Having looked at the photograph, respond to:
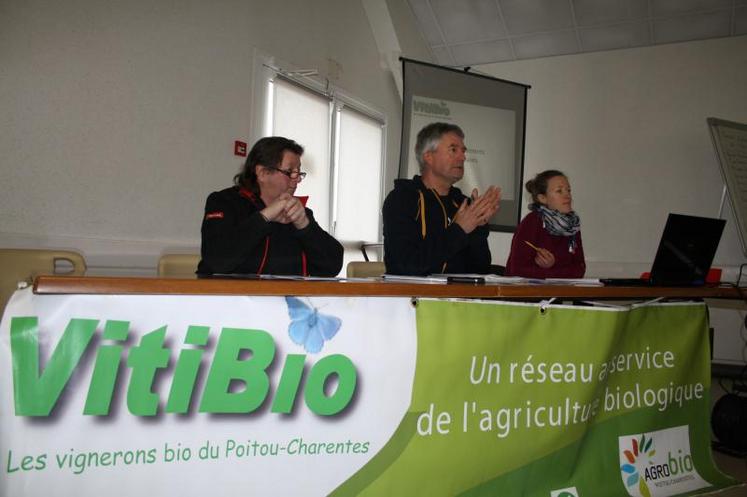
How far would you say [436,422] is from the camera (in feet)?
4.67

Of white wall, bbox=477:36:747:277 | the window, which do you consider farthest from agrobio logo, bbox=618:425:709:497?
white wall, bbox=477:36:747:277

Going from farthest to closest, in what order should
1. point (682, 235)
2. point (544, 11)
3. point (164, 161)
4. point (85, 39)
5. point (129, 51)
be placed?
point (544, 11), point (164, 161), point (129, 51), point (85, 39), point (682, 235)

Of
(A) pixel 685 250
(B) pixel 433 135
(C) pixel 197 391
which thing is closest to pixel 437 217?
(B) pixel 433 135

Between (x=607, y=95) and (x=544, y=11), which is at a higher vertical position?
(x=544, y=11)

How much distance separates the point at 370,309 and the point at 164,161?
2298 mm

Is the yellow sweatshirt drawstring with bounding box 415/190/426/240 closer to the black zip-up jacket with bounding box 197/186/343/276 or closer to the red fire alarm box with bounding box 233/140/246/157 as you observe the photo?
the black zip-up jacket with bounding box 197/186/343/276

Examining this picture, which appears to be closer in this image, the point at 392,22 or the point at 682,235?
the point at 682,235

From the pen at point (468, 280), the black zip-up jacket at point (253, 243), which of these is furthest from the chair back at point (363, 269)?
the pen at point (468, 280)

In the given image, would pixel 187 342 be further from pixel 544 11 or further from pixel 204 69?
pixel 544 11

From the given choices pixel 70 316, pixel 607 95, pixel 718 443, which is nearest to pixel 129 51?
pixel 70 316

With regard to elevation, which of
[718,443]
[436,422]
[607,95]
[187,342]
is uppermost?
[607,95]

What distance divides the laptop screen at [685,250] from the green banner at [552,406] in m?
0.13

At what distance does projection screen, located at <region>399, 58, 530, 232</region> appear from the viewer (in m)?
4.31

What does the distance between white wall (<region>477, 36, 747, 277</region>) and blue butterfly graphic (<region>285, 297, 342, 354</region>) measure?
15.1 ft
